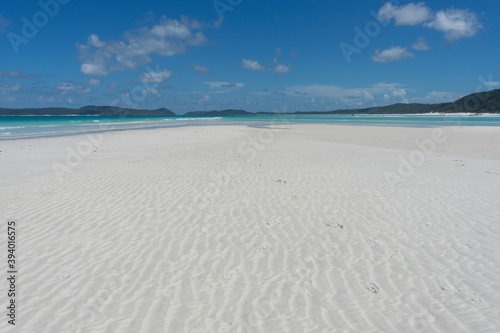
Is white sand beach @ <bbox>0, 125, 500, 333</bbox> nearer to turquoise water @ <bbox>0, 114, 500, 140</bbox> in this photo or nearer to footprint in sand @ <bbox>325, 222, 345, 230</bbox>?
footprint in sand @ <bbox>325, 222, 345, 230</bbox>

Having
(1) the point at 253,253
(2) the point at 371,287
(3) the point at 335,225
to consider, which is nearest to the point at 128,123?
(3) the point at 335,225

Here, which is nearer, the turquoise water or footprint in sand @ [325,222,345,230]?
footprint in sand @ [325,222,345,230]

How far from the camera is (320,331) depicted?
3.65 metres

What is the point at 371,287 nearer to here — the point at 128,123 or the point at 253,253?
the point at 253,253

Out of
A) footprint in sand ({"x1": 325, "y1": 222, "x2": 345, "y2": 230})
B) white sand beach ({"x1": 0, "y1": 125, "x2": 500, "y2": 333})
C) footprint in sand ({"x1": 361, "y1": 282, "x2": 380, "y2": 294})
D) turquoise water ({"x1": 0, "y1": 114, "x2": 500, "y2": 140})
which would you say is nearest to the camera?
white sand beach ({"x1": 0, "y1": 125, "x2": 500, "y2": 333})

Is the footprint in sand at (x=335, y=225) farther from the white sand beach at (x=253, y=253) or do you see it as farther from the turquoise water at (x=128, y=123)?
the turquoise water at (x=128, y=123)

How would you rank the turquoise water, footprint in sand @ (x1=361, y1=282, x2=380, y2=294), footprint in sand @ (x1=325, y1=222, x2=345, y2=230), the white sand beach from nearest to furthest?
the white sand beach < footprint in sand @ (x1=361, y1=282, x2=380, y2=294) < footprint in sand @ (x1=325, y1=222, x2=345, y2=230) < the turquoise water

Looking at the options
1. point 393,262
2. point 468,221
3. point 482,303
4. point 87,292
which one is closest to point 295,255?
point 393,262

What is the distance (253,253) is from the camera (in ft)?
18.4

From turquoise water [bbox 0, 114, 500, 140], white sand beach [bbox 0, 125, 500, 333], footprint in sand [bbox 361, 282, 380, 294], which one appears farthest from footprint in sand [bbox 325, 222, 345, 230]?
turquoise water [bbox 0, 114, 500, 140]

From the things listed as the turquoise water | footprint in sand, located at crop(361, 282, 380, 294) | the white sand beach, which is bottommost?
footprint in sand, located at crop(361, 282, 380, 294)

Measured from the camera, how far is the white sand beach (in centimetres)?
391

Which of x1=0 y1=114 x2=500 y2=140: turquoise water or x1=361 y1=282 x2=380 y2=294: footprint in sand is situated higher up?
x1=0 y1=114 x2=500 y2=140: turquoise water

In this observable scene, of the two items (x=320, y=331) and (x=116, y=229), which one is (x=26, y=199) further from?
(x=320, y=331)
